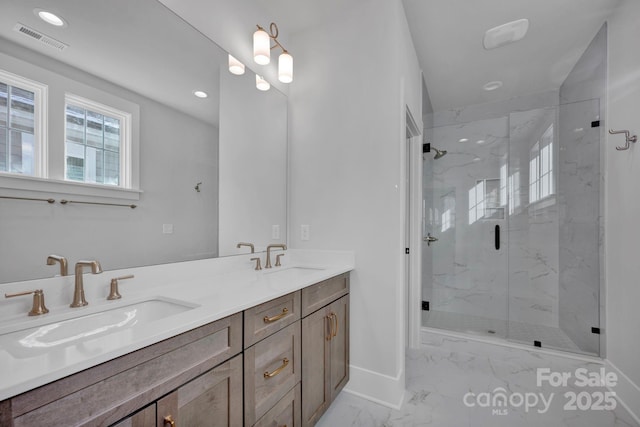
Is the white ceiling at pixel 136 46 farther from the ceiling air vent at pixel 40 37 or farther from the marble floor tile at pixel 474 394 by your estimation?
the marble floor tile at pixel 474 394

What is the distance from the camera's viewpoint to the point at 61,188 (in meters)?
0.96

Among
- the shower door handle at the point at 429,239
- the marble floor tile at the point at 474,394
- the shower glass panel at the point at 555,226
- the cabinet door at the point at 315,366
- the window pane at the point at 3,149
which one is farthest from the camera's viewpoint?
the shower door handle at the point at 429,239

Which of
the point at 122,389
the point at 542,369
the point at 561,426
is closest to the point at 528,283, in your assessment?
the point at 542,369

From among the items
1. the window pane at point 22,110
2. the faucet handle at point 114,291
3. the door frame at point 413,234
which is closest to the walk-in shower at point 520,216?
the door frame at point 413,234

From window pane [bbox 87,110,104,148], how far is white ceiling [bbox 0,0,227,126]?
0.18 meters

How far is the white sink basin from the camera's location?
0.71 meters

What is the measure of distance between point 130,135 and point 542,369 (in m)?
3.30

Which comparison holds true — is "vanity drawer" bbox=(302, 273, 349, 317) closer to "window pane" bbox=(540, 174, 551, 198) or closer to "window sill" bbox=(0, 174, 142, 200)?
"window sill" bbox=(0, 174, 142, 200)

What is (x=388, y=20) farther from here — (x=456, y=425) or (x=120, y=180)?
(x=456, y=425)

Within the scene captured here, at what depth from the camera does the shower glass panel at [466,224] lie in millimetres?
3168

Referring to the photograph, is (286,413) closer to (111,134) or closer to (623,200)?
(111,134)

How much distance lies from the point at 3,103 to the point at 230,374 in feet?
3.71

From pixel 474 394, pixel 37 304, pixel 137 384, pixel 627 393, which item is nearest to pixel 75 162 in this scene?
pixel 37 304

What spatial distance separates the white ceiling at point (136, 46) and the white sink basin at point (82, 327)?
925mm
